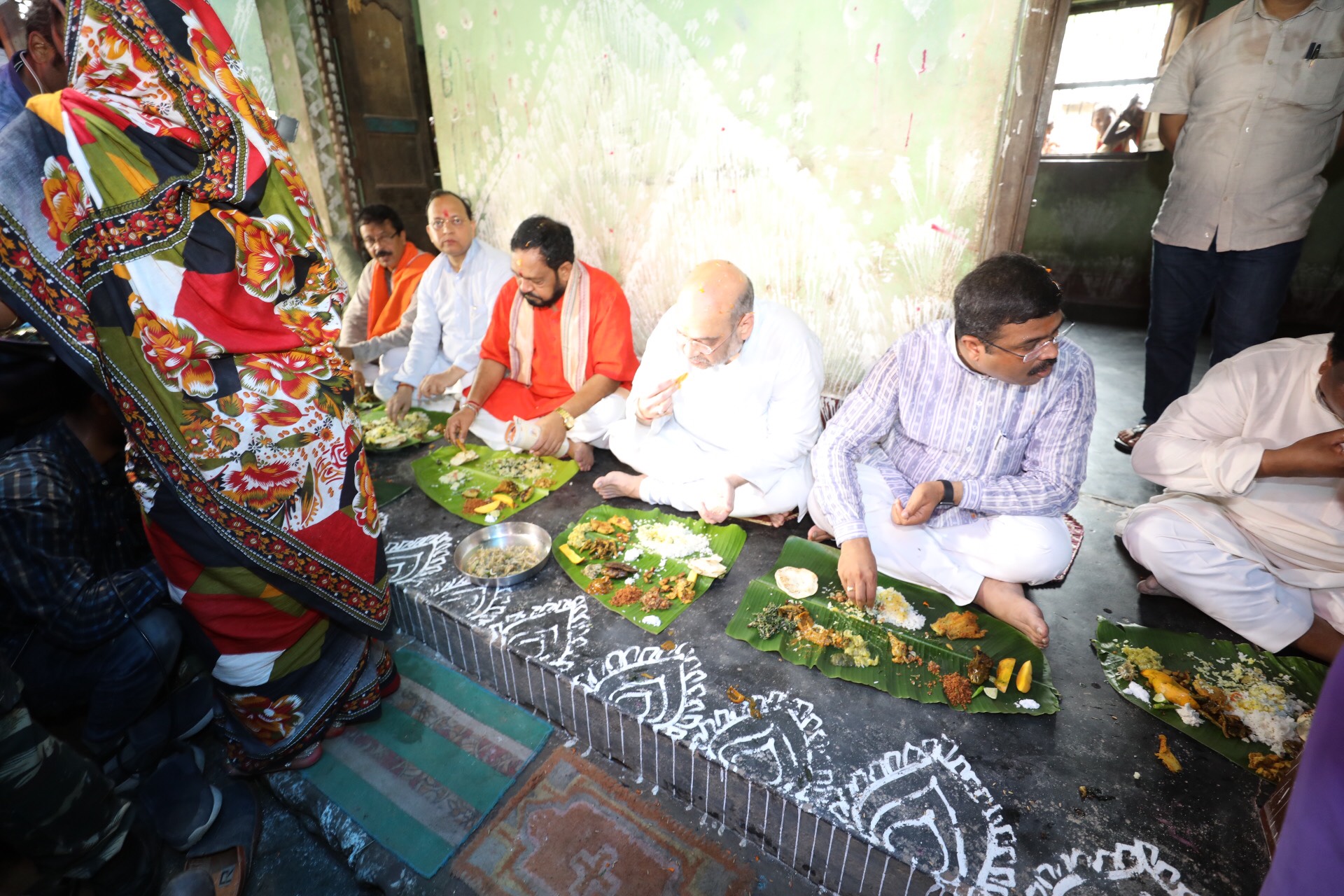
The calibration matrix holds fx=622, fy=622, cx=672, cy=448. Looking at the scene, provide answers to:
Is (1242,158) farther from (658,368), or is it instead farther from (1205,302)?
(658,368)

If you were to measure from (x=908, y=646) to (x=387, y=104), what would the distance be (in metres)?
6.03

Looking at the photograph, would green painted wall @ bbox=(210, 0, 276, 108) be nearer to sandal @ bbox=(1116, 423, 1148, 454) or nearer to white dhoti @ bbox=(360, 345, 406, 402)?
white dhoti @ bbox=(360, 345, 406, 402)

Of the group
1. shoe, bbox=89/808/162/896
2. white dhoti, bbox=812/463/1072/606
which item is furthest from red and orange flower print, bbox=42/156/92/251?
white dhoti, bbox=812/463/1072/606

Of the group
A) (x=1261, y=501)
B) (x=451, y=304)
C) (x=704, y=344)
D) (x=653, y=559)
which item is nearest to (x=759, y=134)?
(x=704, y=344)

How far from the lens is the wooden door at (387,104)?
16.8 feet

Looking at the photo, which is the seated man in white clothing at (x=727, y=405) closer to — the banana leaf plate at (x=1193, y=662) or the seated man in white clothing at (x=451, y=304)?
the banana leaf plate at (x=1193, y=662)

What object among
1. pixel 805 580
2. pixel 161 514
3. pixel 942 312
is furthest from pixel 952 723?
pixel 161 514

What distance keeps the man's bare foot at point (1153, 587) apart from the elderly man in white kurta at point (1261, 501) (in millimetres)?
36

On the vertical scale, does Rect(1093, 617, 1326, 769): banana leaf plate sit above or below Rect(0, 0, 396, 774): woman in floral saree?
below

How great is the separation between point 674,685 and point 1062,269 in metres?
7.71

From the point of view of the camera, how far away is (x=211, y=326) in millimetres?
1512

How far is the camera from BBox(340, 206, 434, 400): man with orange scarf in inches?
168

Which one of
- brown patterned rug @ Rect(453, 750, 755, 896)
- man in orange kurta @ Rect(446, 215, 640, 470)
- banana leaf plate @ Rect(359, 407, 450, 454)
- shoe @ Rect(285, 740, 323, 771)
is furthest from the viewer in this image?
banana leaf plate @ Rect(359, 407, 450, 454)

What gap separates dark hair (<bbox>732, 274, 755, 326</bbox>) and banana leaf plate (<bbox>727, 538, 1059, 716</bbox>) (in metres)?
1.06
